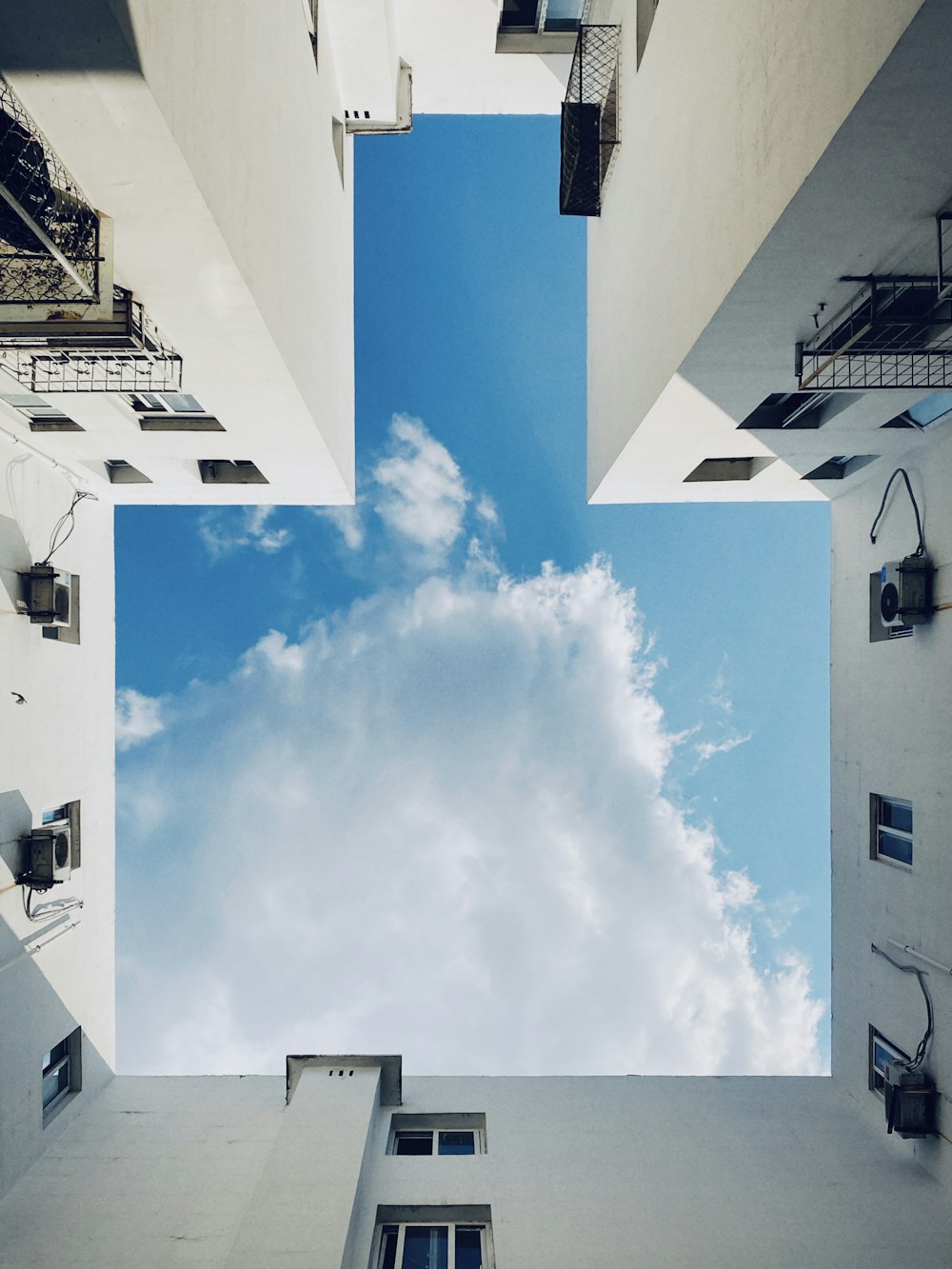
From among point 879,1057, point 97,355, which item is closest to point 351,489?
point 97,355

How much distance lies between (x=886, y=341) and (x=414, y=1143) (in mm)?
15269

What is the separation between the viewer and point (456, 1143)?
13797 millimetres

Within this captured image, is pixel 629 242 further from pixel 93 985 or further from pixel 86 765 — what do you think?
pixel 93 985

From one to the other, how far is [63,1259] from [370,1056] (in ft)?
A: 17.8

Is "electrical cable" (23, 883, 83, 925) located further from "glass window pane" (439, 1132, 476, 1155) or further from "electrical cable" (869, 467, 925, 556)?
"electrical cable" (869, 467, 925, 556)

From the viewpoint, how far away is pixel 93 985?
14969 mm

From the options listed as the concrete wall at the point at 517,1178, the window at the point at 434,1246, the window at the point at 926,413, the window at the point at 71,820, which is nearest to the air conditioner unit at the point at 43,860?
the window at the point at 71,820

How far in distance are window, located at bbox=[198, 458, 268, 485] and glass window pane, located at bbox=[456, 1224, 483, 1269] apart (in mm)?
13914

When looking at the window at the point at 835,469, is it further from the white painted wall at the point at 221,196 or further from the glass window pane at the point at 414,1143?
the glass window pane at the point at 414,1143

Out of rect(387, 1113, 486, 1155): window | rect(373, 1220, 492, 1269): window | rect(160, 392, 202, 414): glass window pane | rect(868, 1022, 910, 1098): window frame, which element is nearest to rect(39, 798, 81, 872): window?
rect(160, 392, 202, 414): glass window pane

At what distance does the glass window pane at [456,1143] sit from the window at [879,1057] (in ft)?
24.4

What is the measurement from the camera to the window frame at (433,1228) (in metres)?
11.4

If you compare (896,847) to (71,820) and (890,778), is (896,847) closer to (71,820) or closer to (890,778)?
(890,778)

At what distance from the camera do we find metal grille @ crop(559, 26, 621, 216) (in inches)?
594
